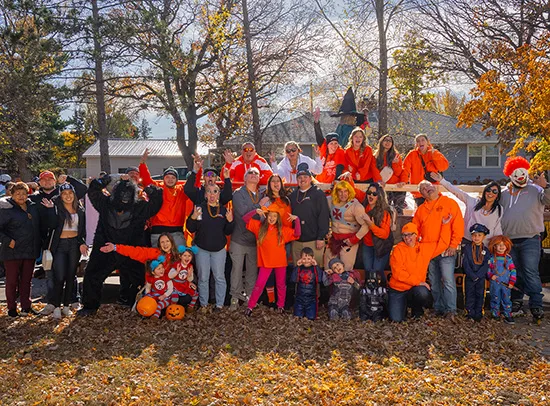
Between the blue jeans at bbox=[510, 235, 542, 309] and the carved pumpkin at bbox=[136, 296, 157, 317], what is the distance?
5.11m

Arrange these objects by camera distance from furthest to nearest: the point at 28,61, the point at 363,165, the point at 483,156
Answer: the point at 483,156 → the point at 28,61 → the point at 363,165

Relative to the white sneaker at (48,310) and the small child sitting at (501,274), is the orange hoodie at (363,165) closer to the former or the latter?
the small child sitting at (501,274)

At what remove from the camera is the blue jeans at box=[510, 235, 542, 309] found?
24.6 feet

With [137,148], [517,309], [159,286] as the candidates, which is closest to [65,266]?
[159,286]

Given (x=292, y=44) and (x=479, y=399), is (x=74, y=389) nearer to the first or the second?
(x=479, y=399)

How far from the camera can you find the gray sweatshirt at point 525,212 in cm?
750

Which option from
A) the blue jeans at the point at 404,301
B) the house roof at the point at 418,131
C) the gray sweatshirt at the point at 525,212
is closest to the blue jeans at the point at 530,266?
the gray sweatshirt at the point at 525,212

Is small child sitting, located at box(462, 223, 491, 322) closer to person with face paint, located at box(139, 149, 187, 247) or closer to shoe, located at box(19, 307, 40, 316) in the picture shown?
person with face paint, located at box(139, 149, 187, 247)

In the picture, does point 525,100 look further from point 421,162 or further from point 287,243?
point 287,243

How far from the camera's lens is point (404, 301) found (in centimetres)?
735

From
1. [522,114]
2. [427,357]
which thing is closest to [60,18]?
[522,114]

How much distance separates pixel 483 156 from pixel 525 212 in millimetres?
24448

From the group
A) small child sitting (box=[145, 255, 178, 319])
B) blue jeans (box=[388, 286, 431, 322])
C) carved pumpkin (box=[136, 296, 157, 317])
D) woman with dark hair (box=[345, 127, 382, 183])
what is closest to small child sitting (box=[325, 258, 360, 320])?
blue jeans (box=[388, 286, 431, 322])

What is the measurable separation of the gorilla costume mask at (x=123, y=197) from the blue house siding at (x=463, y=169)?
25.1 metres
